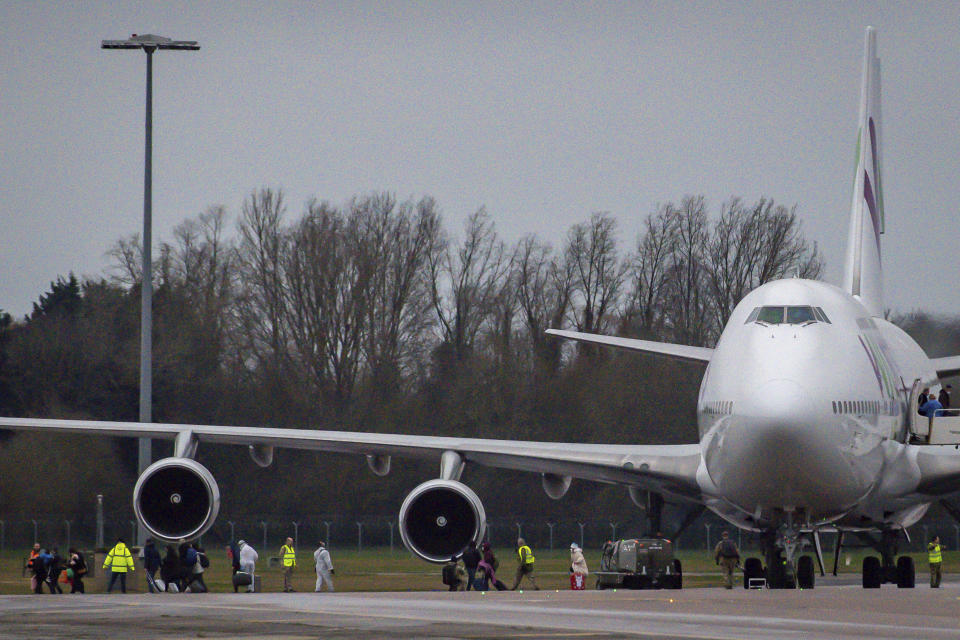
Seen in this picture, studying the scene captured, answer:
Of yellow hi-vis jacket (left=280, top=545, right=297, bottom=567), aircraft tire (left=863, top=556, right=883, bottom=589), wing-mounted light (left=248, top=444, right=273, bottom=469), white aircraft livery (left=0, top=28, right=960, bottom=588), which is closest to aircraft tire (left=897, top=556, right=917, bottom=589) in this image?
white aircraft livery (left=0, top=28, right=960, bottom=588)

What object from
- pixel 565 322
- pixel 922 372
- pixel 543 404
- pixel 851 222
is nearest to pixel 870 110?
pixel 851 222

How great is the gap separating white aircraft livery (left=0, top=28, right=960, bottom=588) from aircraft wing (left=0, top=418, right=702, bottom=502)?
27mm

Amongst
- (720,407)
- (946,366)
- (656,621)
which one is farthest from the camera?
(946,366)

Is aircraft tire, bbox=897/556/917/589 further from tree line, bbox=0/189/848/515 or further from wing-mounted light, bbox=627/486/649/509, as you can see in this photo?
tree line, bbox=0/189/848/515

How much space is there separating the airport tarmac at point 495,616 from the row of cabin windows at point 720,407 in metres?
2.34

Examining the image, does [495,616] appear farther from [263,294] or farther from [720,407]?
[263,294]

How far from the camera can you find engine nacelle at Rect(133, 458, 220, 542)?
70.3ft

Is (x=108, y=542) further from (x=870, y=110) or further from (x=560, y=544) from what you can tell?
(x=870, y=110)

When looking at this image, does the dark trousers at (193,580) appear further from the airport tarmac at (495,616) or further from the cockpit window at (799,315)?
the cockpit window at (799,315)

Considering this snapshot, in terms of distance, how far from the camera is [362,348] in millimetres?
44688

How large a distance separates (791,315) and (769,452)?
195 centimetres

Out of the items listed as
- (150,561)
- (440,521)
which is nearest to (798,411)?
(440,521)

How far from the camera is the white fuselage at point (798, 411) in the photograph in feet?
58.6

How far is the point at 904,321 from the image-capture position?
3884cm
